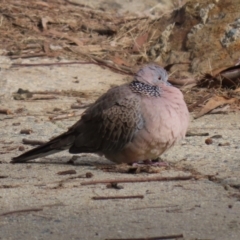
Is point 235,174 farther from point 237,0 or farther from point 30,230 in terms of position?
point 237,0

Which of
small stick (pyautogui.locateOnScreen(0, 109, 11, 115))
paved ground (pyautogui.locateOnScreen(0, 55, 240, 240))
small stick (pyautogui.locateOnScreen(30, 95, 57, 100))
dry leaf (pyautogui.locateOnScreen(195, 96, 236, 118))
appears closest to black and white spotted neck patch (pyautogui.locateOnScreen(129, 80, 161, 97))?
paved ground (pyautogui.locateOnScreen(0, 55, 240, 240))

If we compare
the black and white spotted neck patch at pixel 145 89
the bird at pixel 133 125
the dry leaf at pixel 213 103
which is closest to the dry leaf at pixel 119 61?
the dry leaf at pixel 213 103

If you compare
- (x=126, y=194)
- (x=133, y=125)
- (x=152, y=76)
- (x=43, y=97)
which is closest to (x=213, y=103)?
(x=43, y=97)

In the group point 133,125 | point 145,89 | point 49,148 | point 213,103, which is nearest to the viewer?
point 133,125

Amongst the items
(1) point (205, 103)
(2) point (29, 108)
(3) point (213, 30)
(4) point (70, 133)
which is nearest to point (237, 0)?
(3) point (213, 30)

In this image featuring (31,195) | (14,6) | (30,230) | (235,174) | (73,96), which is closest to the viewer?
(30,230)

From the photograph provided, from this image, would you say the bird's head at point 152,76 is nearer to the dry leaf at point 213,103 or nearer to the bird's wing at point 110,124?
the bird's wing at point 110,124

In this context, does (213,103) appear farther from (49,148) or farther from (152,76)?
(49,148)
